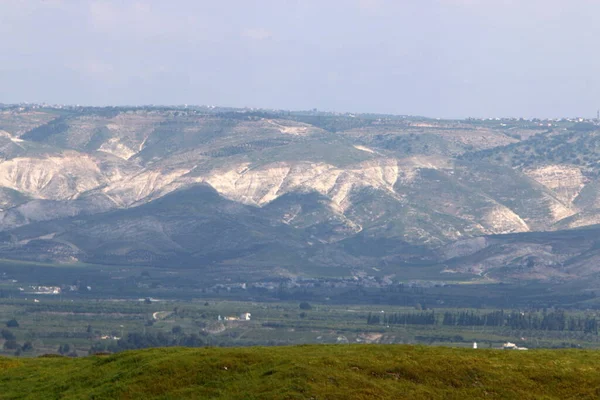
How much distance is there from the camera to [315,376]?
5462 centimetres

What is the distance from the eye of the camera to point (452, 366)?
58.1 metres

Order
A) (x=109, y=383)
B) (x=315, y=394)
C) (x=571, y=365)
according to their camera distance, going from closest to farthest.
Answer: (x=315, y=394) < (x=109, y=383) < (x=571, y=365)

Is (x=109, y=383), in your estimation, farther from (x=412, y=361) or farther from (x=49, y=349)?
(x=49, y=349)

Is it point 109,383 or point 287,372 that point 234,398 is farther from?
point 109,383

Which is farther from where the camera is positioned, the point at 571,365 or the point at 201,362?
the point at 571,365

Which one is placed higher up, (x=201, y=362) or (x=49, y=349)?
(x=201, y=362)

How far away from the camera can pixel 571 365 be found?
61.4m

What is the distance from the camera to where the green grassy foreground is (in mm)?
54250

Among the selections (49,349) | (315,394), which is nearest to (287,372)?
(315,394)

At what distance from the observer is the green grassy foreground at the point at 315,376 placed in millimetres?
54250

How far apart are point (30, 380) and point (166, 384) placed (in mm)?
11032

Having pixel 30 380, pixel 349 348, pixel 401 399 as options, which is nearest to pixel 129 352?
pixel 30 380

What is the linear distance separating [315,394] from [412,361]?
784cm

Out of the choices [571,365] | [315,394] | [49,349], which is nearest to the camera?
[315,394]
